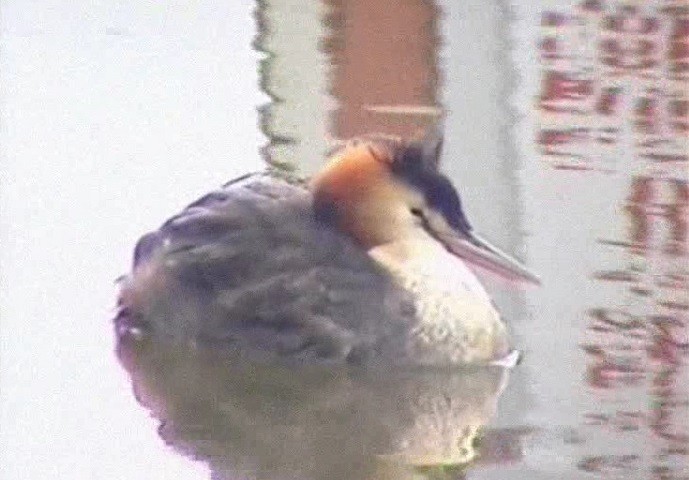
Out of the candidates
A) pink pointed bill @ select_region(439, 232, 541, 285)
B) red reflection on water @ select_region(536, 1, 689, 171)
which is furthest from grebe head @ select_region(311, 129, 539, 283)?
red reflection on water @ select_region(536, 1, 689, 171)

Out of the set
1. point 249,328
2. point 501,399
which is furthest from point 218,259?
point 501,399

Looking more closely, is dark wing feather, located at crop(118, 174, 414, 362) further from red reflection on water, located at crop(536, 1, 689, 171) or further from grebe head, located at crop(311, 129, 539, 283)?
red reflection on water, located at crop(536, 1, 689, 171)

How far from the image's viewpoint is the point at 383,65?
3.44 feet

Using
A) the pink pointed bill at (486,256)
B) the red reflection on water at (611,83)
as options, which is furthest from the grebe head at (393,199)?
the red reflection on water at (611,83)

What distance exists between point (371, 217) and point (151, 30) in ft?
1.17

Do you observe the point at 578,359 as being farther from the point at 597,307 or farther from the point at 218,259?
the point at 218,259

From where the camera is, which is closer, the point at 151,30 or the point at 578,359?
the point at 578,359

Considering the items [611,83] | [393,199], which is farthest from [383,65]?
[393,199]

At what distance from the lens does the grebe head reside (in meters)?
0.83

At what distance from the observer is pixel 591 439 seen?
81 centimetres

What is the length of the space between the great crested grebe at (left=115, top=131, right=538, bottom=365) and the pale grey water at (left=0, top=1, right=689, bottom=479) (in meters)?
0.03

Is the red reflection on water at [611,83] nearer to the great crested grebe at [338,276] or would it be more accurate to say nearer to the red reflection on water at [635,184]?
the red reflection on water at [635,184]

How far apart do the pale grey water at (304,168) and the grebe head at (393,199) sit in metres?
0.03

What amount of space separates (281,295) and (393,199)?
7 cm
